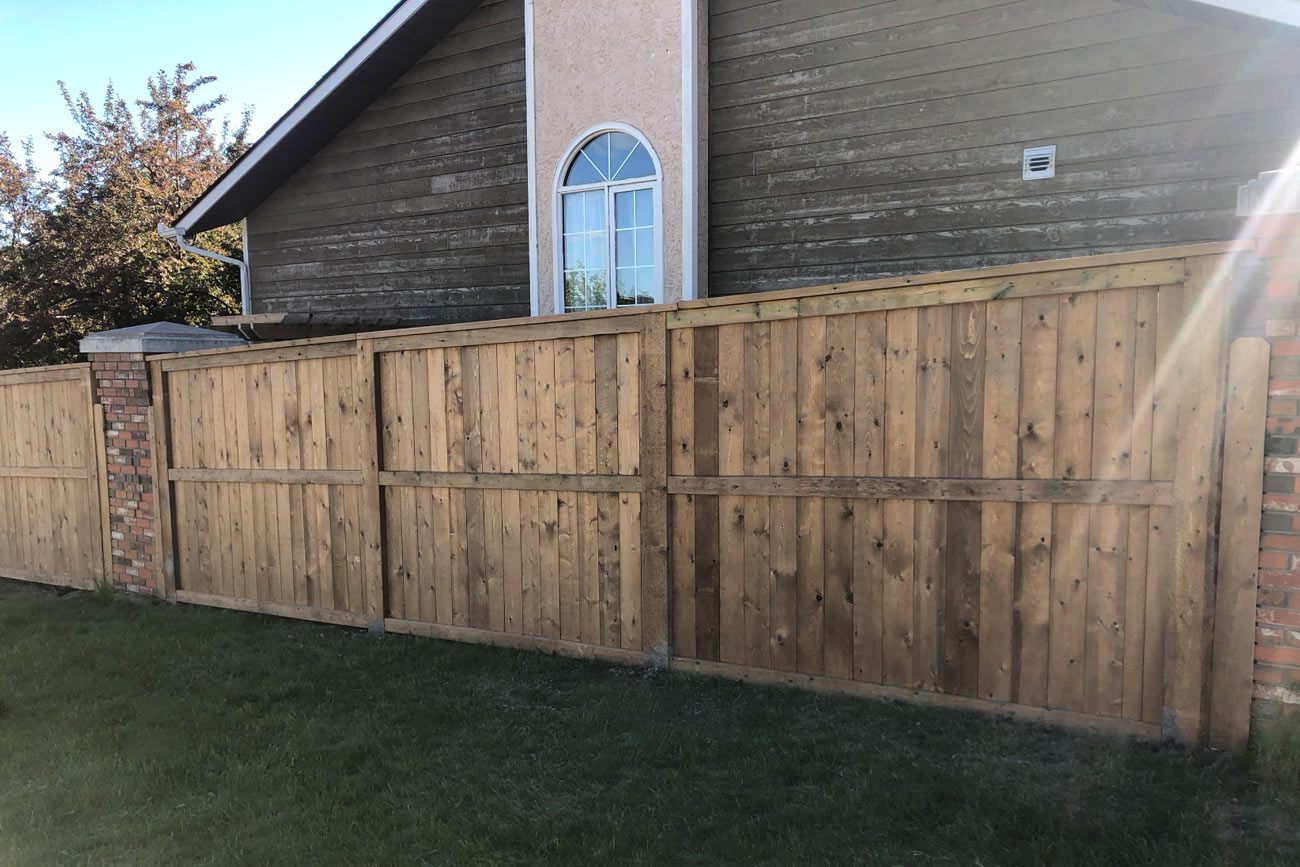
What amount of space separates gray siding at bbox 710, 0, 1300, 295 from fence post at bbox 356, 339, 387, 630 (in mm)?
3212

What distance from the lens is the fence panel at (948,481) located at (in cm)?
362

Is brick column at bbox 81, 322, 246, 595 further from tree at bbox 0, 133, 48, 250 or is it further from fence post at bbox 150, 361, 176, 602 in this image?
tree at bbox 0, 133, 48, 250

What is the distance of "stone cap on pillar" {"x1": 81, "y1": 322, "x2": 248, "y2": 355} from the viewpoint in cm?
724

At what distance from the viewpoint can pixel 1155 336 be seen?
3557 millimetres

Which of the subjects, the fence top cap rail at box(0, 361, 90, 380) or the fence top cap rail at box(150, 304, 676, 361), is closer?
the fence top cap rail at box(150, 304, 676, 361)

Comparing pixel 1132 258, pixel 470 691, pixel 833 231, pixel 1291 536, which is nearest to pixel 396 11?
pixel 833 231

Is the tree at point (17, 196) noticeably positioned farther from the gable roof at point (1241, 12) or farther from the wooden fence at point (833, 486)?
the gable roof at point (1241, 12)

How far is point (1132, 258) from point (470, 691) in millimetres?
4023

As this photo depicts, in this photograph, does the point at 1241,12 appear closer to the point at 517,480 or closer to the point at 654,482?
the point at 654,482

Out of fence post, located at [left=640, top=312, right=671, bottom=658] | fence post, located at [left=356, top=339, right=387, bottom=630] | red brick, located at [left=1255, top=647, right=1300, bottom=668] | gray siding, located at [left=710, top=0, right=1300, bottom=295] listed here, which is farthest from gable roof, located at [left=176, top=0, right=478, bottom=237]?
red brick, located at [left=1255, top=647, right=1300, bottom=668]

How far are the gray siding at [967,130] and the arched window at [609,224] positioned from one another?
65cm

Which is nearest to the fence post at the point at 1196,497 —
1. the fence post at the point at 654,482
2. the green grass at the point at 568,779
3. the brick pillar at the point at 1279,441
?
the brick pillar at the point at 1279,441

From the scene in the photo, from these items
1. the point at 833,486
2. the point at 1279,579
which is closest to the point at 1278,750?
the point at 1279,579

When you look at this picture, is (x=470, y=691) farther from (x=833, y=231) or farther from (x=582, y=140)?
(x=582, y=140)
